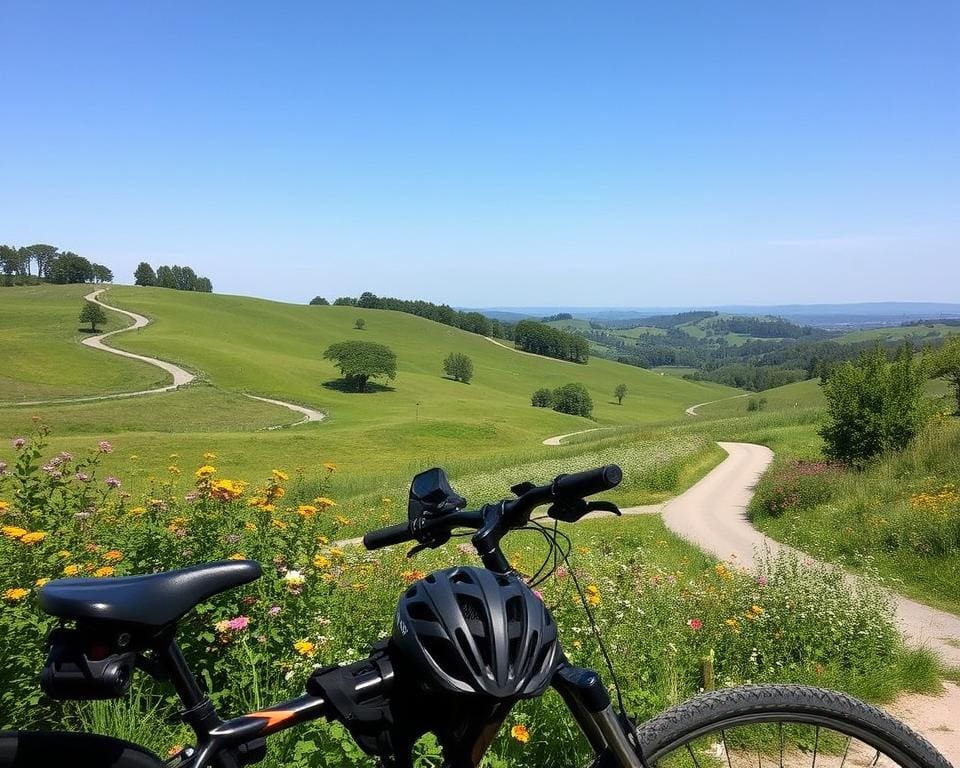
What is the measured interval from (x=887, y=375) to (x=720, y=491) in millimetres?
7302

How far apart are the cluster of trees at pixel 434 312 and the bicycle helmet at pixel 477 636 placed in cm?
15202

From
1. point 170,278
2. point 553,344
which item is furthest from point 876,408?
point 170,278

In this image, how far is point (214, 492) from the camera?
4.93 metres

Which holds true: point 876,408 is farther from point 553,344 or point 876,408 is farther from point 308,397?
point 553,344

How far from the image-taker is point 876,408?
74.6 ft

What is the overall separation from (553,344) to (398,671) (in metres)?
143

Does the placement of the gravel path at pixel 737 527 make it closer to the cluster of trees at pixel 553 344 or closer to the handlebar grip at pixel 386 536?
the handlebar grip at pixel 386 536

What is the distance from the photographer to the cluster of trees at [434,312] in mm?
155750

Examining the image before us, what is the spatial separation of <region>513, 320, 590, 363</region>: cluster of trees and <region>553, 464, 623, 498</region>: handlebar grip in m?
143

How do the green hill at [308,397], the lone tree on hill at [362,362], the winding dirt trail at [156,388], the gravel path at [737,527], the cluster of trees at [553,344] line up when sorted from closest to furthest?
the gravel path at [737,527] → the green hill at [308,397] → the winding dirt trail at [156,388] → the lone tree on hill at [362,362] → the cluster of trees at [553,344]

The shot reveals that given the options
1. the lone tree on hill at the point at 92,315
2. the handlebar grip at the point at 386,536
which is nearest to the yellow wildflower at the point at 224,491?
the handlebar grip at the point at 386,536

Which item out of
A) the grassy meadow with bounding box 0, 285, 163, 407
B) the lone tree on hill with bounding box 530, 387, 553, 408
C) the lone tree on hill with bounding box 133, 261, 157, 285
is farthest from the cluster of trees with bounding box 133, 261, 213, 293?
the lone tree on hill with bounding box 530, 387, 553, 408

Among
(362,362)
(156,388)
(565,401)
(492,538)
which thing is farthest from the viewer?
(565,401)

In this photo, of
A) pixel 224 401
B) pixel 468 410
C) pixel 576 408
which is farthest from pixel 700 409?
pixel 224 401
